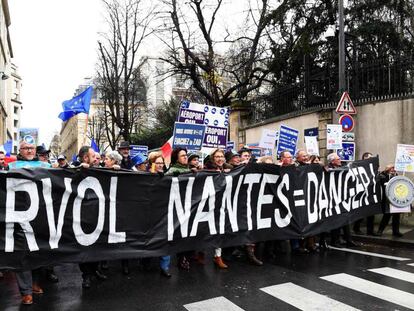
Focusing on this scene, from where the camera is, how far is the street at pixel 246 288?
4.78 m

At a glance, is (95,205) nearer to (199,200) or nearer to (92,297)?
(92,297)

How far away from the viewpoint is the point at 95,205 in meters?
5.47

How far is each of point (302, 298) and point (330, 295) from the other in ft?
1.19

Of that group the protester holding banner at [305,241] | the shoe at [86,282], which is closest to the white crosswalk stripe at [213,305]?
the shoe at [86,282]

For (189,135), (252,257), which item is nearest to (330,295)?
(252,257)

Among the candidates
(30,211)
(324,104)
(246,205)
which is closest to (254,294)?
(246,205)

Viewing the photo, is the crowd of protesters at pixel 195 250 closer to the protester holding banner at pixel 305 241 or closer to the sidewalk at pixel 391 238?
the protester holding banner at pixel 305 241

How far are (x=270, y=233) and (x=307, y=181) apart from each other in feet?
4.08

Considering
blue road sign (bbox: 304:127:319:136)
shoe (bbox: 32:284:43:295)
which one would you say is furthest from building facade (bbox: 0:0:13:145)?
shoe (bbox: 32:284:43:295)

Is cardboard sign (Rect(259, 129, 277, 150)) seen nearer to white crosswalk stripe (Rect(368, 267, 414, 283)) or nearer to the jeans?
white crosswalk stripe (Rect(368, 267, 414, 283))

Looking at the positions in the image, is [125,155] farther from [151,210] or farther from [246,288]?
[246,288]

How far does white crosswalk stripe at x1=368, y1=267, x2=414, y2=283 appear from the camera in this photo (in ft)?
19.0

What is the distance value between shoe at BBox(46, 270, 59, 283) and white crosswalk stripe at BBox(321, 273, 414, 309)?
3639mm

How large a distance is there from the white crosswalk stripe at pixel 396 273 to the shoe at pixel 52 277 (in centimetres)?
446
